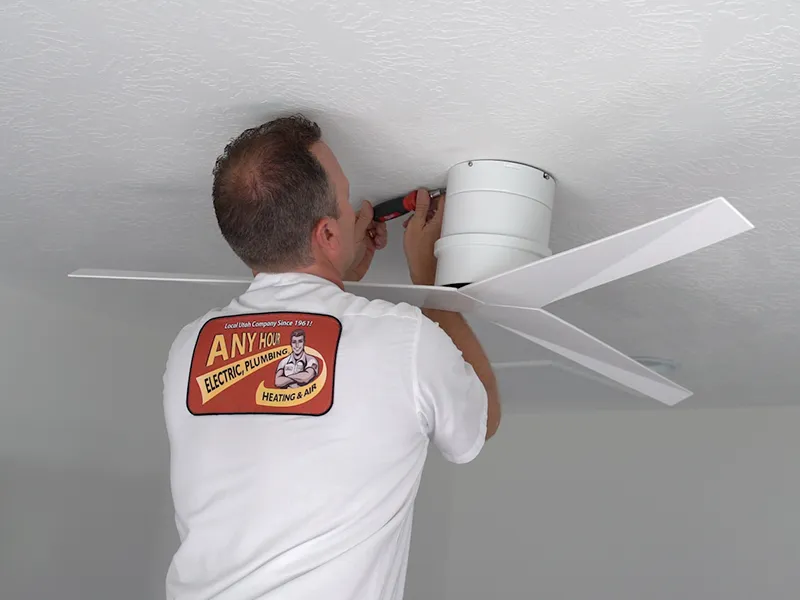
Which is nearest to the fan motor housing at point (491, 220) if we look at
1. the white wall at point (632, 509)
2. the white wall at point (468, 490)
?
the white wall at point (468, 490)

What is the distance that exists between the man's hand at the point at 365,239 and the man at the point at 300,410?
0.26 metres

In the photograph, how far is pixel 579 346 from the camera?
1686 mm

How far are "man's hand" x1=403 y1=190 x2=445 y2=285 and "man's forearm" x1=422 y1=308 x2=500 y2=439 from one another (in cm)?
7

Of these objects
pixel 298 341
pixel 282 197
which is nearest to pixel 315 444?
pixel 298 341

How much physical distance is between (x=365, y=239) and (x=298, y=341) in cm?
50

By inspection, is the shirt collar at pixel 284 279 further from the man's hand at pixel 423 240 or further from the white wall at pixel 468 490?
the white wall at pixel 468 490

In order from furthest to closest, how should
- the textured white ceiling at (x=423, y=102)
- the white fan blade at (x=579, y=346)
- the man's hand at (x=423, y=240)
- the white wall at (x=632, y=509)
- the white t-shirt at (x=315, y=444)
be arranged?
the white wall at (x=632, y=509) → the man's hand at (x=423, y=240) → the white fan blade at (x=579, y=346) → the white t-shirt at (x=315, y=444) → the textured white ceiling at (x=423, y=102)

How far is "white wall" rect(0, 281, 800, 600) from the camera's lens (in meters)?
2.88

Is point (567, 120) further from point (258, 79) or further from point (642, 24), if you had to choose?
point (258, 79)

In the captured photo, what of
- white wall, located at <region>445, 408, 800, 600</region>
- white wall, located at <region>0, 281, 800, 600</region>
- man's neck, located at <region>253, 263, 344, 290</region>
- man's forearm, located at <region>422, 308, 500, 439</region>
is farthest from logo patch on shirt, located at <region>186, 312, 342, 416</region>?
white wall, located at <region>445, 408, 800, 600</region>

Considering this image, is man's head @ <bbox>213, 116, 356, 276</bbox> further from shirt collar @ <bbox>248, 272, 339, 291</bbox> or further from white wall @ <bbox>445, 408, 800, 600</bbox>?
white wall @ <bbox>445, 408, 800, 600</bbox>

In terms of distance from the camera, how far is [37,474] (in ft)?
9.51

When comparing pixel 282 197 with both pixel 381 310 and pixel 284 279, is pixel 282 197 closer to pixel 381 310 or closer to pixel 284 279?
pixel 284 279

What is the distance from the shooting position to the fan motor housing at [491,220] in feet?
5.07
